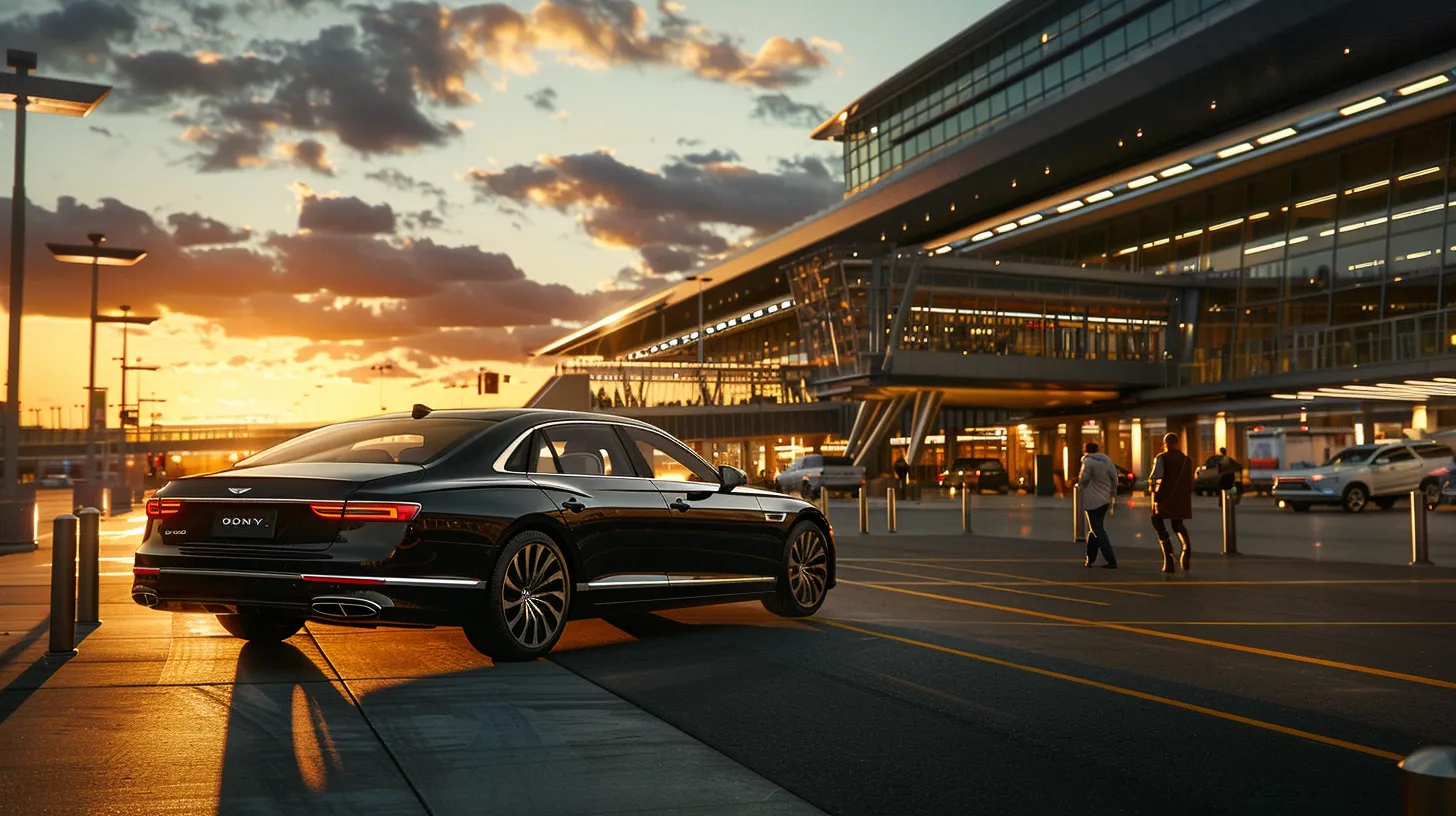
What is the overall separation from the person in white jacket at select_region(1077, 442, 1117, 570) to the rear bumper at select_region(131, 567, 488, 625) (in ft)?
35.3

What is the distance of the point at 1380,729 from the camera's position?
640 cm

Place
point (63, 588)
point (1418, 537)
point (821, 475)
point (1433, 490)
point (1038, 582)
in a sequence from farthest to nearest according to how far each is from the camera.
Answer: point (821, 475)
point (1433, 490)
point (1418, 537)
point (1038, 582)
point (63, 588)

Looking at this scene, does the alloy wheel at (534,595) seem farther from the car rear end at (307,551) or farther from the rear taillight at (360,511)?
the rear taillight at (360,511)

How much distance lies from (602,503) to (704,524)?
3.48ft

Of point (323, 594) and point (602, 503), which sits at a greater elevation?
point (602, 503)

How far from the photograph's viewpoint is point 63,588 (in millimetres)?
8414

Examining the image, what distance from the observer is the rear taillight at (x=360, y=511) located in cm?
748

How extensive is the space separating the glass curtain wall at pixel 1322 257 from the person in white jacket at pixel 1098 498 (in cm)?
3213

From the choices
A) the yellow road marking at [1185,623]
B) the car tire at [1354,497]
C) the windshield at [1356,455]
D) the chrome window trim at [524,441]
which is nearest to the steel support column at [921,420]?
the windshield at [1356,455]

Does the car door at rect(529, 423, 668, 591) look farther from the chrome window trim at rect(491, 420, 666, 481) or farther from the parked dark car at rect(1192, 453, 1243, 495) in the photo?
the parked dark car at rect(1192, 453, 1243, 495)

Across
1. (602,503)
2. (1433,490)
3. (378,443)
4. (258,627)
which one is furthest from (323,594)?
(1433,490)

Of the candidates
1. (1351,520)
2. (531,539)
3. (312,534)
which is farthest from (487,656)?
(1351,520)

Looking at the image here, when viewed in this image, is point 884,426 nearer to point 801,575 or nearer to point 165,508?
point 801,575

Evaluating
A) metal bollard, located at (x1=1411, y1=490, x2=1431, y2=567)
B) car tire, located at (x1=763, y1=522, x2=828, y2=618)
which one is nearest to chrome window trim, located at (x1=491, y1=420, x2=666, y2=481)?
car tire, located at (x1=763, y1=522, x2=828, y2=618)
